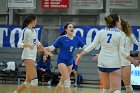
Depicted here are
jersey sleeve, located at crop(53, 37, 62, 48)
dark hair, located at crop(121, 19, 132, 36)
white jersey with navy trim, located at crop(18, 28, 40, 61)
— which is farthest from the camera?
jersey sleeve, located at crop(53, 37, 62, 48)

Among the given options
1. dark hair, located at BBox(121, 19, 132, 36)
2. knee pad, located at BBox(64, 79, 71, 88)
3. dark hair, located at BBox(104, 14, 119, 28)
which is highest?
dark hair, located at BBox(104, 14, 119, 28)

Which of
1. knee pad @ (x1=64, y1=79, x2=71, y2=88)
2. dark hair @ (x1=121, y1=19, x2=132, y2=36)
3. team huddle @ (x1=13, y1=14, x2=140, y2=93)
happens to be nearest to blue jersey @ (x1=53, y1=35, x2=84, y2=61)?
team huddle @ (x1=13, y1=14, x2=140, y2=93)

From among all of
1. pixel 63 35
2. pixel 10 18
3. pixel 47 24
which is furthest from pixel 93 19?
pixel 63 35

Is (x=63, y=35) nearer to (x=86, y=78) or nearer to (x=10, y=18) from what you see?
(x=86, y=78)

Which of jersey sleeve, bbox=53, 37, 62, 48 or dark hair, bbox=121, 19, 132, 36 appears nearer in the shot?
dark hair, bbox=121, 19, 132, 36

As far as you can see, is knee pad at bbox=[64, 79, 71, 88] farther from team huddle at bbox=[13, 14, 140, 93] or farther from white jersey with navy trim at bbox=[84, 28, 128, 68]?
white jersey with navy trim at bbox=[84, 28, 128, 68]

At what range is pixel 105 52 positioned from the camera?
6766 mm

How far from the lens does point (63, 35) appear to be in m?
8.93

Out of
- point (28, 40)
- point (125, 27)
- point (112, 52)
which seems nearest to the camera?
point (112, 52)

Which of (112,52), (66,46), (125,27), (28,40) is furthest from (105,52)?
(28,40)

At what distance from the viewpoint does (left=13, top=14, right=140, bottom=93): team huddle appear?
6.68 m

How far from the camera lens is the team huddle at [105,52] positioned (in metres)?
6.68

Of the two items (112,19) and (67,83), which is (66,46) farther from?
(112,19)

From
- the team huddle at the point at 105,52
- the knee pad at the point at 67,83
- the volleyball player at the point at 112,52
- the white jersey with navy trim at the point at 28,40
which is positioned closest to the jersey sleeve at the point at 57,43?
the team huddle at the point at 105,52
